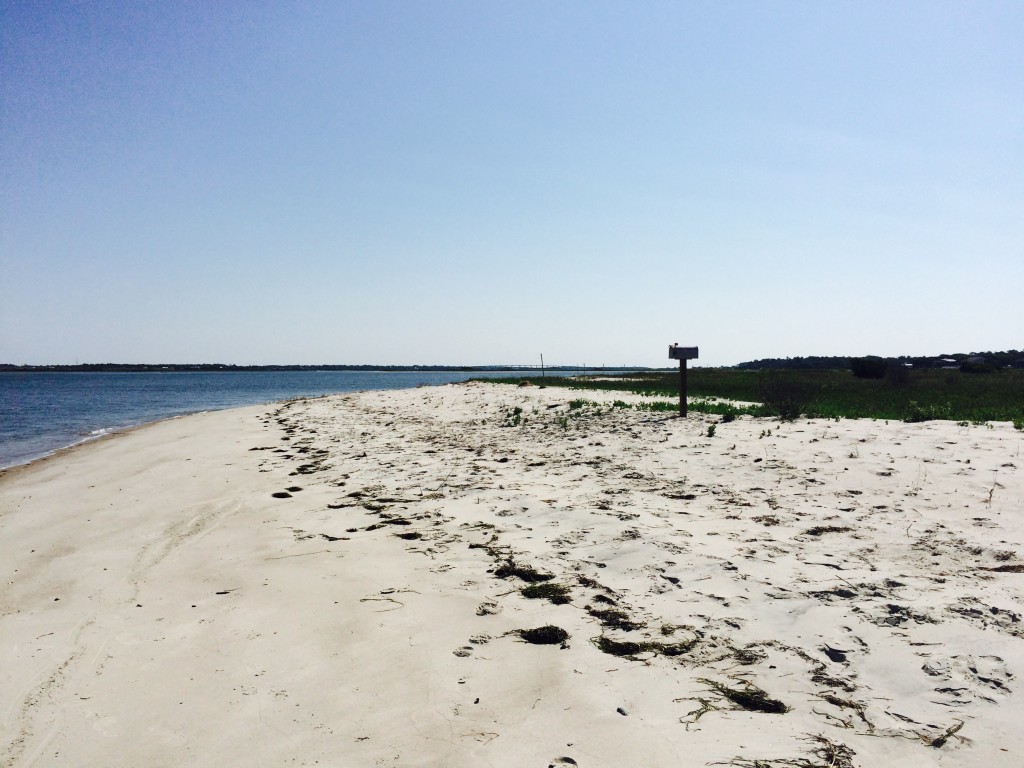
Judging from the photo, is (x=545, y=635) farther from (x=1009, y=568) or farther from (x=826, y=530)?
(x=1009, y=568)

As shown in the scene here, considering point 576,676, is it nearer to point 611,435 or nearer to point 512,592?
point 512,592

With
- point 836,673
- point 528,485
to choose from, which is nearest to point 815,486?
point 528,485

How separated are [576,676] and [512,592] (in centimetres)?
135

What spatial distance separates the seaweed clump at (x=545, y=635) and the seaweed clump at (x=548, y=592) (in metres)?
0.48

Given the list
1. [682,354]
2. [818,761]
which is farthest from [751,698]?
[682,354]

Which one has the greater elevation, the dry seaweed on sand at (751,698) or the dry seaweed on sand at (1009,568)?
the dry seaweed on sand at (1009,568)

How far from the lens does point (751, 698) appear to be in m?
3.11

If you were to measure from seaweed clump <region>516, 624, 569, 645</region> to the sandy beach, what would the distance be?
0.6 inches

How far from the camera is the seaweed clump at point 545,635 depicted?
12.8 feet

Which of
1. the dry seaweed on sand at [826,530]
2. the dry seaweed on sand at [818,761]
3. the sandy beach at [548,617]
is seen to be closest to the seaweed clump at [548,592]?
the sandy beach at [548,617]

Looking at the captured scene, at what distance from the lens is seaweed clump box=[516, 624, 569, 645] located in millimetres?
3893

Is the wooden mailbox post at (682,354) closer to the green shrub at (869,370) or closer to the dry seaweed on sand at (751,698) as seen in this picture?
the dry seaweed on sand at (751,698)

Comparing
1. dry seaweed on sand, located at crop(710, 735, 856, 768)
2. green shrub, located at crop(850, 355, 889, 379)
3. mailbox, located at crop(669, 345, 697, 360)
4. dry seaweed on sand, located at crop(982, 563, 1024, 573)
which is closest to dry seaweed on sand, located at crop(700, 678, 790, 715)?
dry seaweed on sand, located at crop(710, 735, 856, 768)

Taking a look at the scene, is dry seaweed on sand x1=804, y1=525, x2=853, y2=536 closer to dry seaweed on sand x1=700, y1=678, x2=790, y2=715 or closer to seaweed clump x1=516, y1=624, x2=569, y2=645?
dry seaweed on sand x1=700, y1=678, x2=790, y2=715
